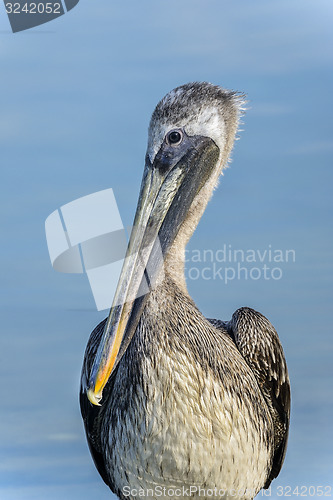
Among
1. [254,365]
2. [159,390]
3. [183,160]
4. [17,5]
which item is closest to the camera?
[159,390]

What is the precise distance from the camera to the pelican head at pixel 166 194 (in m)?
4.17

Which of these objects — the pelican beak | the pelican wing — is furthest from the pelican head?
the pelican wing

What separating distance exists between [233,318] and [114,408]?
46.9 inches

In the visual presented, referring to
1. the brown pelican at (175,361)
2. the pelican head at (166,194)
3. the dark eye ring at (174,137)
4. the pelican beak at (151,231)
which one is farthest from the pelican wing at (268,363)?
the dark eye ring at (174,137)

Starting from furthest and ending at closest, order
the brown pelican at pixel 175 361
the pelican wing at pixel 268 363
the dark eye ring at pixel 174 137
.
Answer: the pelican wing at pixel 268 363
the dark eye ring at pixel 174 137
the brown pelican at pixel 175 361

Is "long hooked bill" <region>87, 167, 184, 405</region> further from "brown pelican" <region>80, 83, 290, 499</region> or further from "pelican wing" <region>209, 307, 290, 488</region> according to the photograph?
"pelican wing" <region>209, 307, 290, 488</region>

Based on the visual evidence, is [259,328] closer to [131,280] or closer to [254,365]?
[254,365]

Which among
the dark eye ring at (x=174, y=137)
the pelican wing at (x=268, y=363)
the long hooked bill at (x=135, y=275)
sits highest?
the dark eye ring at (x=174, y=137)

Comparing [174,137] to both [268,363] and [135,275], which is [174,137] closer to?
[135,275]

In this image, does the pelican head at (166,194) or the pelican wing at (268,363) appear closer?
the pelican head at (166,194)

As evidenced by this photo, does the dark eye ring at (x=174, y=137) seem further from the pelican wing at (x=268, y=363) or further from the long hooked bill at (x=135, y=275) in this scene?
the pelican wing at (x=268, y=363)

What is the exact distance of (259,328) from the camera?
500cm

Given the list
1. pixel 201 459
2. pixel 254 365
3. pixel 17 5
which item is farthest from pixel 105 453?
pixel 17 5

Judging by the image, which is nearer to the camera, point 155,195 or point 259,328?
point 155,195
